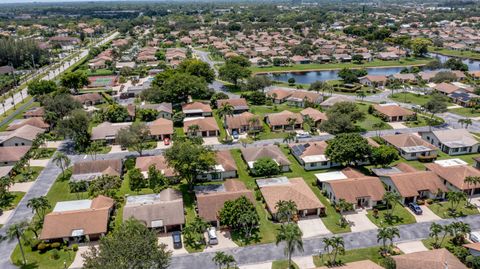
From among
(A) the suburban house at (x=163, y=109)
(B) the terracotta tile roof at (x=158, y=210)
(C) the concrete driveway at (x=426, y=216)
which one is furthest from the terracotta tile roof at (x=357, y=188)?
(A) the suburban house at (x=163, y=109)

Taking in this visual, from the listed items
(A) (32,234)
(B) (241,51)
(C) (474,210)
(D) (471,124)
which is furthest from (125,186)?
(B) (241,51)

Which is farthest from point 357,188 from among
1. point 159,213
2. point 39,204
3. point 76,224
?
point 39,204

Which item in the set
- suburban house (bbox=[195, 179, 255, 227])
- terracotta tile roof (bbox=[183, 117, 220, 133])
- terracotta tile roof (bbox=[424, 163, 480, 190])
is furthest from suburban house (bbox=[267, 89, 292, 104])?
suburban house (bbox=[195, 179, 255, 227])

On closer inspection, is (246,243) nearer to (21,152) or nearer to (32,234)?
(32,234)

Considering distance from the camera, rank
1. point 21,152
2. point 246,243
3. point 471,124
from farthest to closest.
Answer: point 471,124 < point 21,152 < point 246,243

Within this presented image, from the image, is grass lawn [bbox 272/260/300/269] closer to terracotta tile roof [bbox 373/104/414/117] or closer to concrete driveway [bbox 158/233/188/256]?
concrete driveway [bbox 158/233/188/256]

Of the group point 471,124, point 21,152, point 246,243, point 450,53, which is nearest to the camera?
point 246,243
